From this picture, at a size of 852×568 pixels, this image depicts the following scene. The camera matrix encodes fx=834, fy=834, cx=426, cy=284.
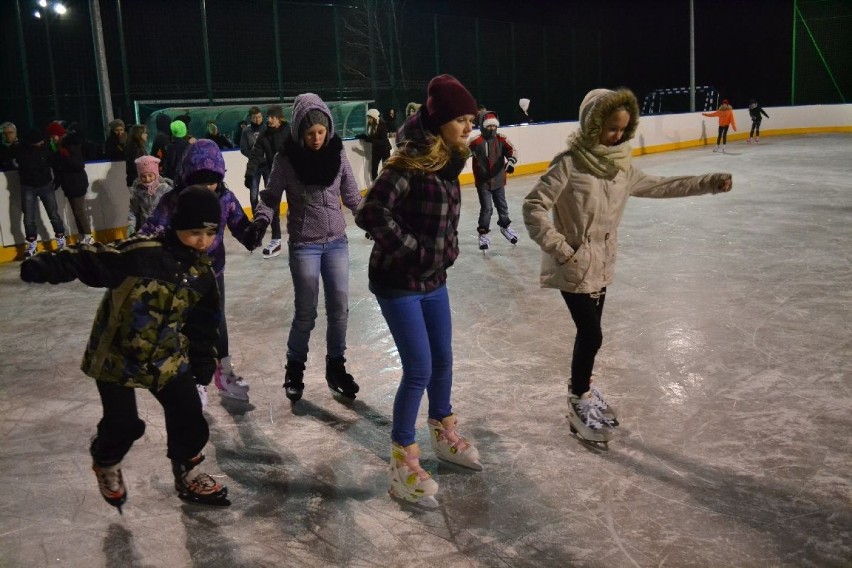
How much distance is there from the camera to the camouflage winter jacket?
2807 millimetres

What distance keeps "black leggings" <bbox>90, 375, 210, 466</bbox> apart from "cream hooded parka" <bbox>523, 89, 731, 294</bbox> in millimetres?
1478

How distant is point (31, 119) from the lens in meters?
13.1

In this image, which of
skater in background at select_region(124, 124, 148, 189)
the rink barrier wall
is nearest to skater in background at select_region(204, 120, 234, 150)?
the rink barrier wall

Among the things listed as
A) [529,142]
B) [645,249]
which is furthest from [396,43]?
[645,249]

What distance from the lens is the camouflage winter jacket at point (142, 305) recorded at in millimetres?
2807

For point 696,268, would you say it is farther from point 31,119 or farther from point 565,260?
point 31,119

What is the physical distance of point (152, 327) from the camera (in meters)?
2.86

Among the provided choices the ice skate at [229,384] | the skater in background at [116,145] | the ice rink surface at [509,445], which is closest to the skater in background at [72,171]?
the skater in background at [116,145]

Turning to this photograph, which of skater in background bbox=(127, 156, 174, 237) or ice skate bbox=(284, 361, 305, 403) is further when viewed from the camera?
skater in background bbox=(127, 156, 174, 237)

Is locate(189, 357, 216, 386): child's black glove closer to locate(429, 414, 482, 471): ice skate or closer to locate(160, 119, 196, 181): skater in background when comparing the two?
locate(429, 414, 482, 471): ice skate

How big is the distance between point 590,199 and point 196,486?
195cm

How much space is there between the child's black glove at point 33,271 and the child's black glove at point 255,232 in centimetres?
122

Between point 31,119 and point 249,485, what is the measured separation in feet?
38.2

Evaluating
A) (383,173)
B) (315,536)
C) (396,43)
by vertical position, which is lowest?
(315,536)
